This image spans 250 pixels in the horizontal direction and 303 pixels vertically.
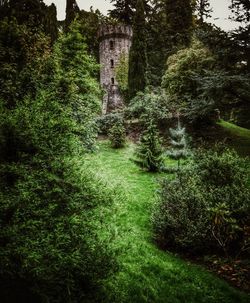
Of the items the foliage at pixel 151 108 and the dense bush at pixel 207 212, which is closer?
the dense bush at pixel 207 212

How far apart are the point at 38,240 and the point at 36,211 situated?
1.78 feet

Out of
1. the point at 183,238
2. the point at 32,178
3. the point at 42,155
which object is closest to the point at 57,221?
the point at 32,178

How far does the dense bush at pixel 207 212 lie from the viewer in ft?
30.7

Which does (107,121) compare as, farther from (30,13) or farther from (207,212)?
(207,212)

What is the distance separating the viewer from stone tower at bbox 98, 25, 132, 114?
122ft

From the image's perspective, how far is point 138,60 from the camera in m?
30.1

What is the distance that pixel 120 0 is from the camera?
39.4 m

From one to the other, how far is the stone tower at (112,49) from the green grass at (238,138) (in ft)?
57.7

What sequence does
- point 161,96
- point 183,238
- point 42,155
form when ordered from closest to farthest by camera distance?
1. point 42,155
2. point 183,238
3. point 161,96

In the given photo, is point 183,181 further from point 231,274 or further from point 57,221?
point 57,221

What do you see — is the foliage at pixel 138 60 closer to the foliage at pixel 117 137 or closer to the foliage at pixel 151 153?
the foliage at pixel 117 137

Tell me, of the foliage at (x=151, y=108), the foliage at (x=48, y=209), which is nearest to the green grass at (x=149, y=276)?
the foliage at (x=48, y=209)

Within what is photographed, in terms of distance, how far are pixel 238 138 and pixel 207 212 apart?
11.7m

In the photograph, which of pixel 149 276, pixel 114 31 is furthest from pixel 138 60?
pixel 149 276
